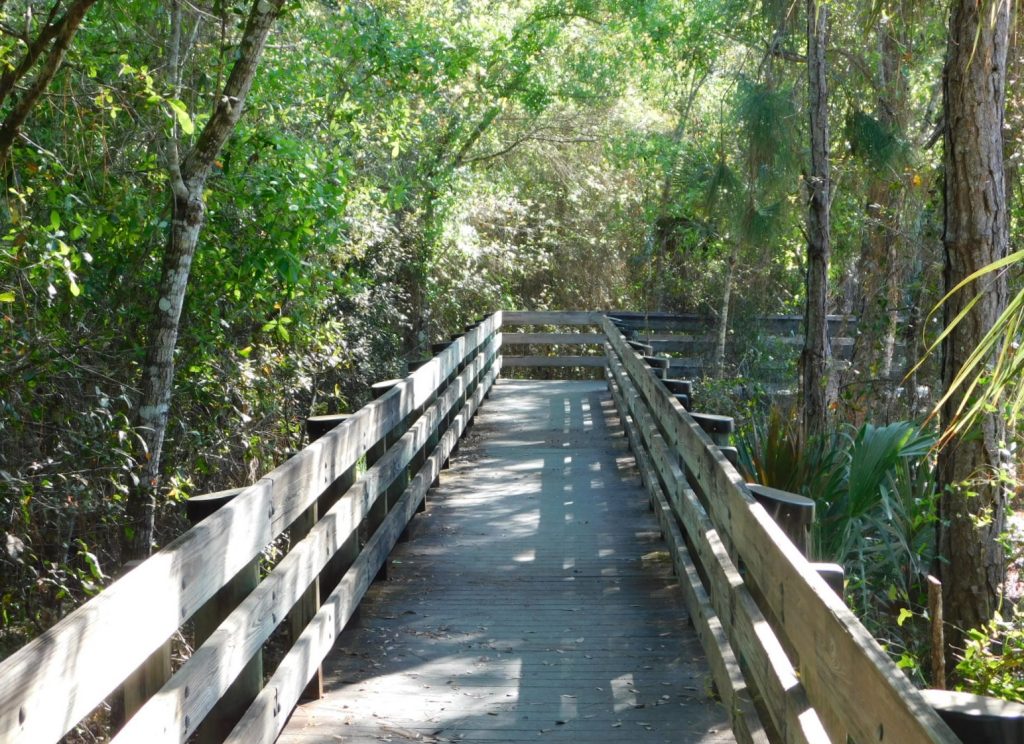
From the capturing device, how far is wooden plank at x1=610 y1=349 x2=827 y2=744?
3111mm

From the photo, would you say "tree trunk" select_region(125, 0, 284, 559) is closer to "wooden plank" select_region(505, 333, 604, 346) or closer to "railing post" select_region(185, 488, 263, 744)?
"railing post" select_region(185, 488, 263, 744)

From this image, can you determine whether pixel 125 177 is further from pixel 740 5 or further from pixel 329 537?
pixel 740 5

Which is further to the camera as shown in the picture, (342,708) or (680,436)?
(680,436)

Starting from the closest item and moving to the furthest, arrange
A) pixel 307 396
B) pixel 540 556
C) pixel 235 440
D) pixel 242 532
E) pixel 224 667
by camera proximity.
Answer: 1. pixel 224 667
2. pixel 242 532
3. pixel 540 556
4. pixel 235 440
5. pixel 307 396

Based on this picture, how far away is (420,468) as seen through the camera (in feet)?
27.4

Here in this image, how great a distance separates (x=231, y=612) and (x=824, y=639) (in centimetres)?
182

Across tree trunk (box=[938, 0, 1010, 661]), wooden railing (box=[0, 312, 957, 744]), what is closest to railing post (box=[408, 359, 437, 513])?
wooden railing (box=[0, 312, 957, 744])

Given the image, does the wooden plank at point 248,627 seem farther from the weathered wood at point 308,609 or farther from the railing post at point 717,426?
the railing post at point 717,426

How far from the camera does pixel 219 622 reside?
11.7 ft

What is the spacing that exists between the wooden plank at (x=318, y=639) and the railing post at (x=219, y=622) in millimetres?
65

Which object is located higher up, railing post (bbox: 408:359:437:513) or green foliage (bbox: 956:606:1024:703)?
railing post (bbox: 408:359:437:513)

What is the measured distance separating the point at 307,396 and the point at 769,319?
28.3ft

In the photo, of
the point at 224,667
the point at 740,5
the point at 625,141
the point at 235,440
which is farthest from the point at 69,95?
the point at 625,141

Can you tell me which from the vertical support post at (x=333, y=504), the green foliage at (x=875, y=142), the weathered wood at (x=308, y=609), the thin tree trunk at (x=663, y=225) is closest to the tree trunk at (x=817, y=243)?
the green foliage at (x=875, y=142)
